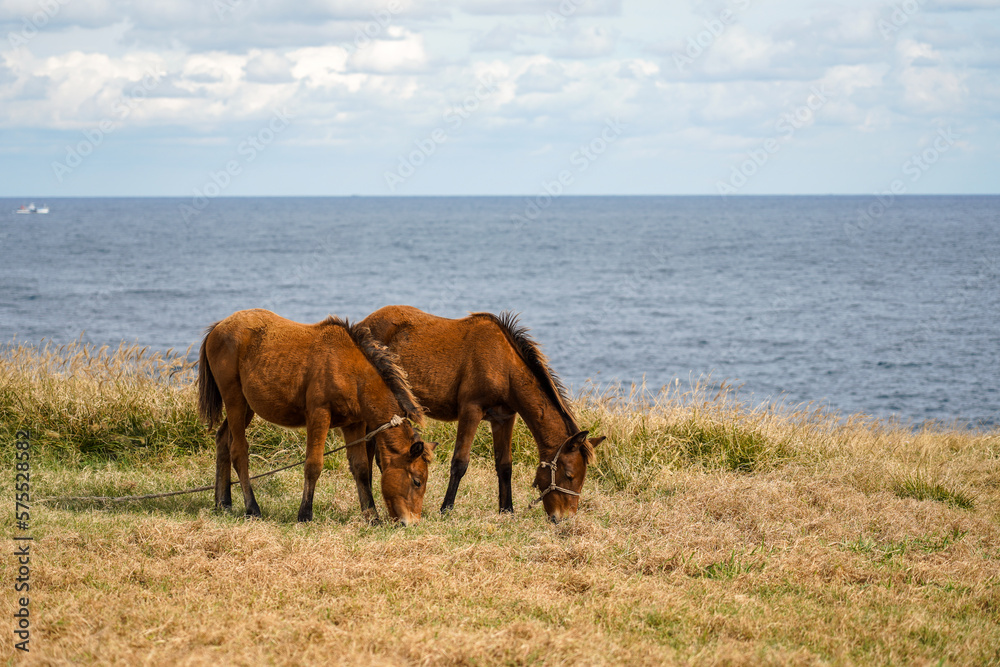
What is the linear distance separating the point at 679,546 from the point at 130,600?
13.6 ft

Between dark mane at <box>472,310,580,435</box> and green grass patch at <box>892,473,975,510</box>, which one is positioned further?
green grass patch at <box>892,473,975,510</box>

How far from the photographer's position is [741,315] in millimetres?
43312

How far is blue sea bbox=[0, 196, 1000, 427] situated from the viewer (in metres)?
29.2

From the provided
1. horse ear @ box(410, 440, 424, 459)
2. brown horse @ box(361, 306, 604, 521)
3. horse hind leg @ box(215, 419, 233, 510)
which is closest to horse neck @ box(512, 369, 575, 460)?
brown horse @ box(361, 306, 604, 521)

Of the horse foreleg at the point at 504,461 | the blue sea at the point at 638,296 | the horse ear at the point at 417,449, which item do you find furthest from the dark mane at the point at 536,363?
the blue sea at the point at 638,296

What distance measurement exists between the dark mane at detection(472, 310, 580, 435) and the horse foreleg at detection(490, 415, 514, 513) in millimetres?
538

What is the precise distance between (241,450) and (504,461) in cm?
255

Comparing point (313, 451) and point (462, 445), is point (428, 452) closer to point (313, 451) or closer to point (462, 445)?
point (462, 445)

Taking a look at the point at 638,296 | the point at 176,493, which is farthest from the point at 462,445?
the point at 638,296

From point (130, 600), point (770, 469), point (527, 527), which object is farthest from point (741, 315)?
point (130, 600)

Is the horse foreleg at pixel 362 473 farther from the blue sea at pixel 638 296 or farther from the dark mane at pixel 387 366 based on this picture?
the blue sea at pixel 638 296

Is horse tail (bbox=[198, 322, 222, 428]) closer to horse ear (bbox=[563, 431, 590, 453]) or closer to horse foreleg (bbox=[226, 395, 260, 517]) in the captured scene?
horse foreleg (bbox=[226, 395, 260, 517])

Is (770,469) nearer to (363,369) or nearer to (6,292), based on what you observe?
(363,369)

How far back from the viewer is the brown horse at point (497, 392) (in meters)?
7.70
